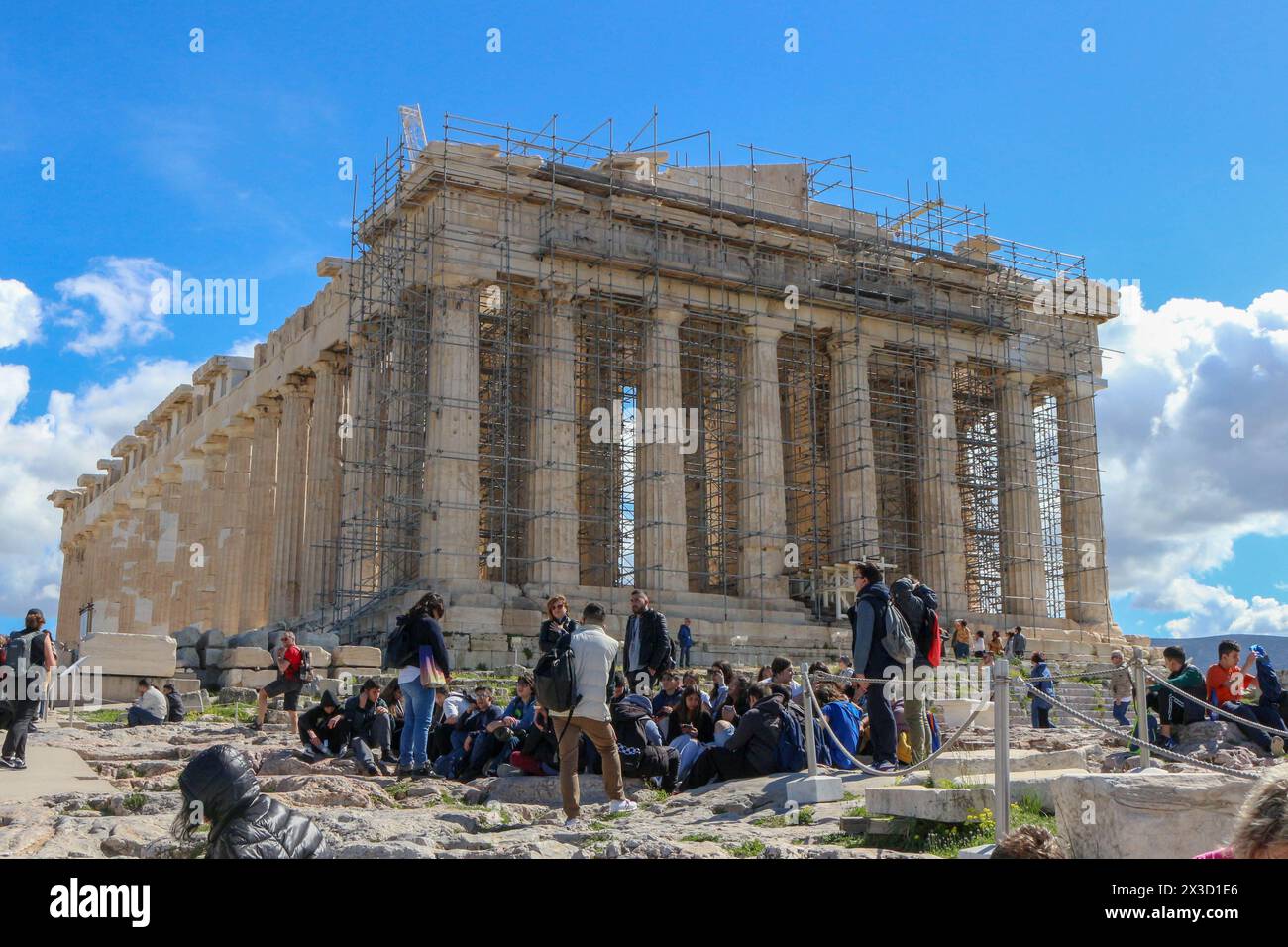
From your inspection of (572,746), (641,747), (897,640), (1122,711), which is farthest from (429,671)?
(1122,711)

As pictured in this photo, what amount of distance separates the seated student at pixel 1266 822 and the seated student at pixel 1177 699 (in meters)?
9.76

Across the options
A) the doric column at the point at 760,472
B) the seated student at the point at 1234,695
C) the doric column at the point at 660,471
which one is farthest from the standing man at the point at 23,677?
the doric column at the point at 760,472

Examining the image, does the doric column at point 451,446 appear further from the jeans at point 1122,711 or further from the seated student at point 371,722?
the jeans at point 1122,711

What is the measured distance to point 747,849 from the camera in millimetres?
8062

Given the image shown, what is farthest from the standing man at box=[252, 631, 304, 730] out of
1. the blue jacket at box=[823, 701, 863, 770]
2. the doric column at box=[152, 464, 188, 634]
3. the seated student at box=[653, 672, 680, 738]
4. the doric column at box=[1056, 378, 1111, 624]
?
the doric column at box=[152, 464, 188, 634]

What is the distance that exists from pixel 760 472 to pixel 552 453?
5.19 m

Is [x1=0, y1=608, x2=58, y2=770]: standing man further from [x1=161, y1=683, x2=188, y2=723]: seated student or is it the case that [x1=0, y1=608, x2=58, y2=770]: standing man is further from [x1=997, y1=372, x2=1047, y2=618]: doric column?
[x1=997, y1=372, x2=1047, y2=618]: doric column

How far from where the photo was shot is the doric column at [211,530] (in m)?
38.3

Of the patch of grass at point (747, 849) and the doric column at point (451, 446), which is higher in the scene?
the doric column at point (451, 446)

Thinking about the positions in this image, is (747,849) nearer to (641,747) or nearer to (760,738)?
(760,738)

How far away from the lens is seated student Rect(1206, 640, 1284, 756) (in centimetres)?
1290

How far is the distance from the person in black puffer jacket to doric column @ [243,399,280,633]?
31336 mm

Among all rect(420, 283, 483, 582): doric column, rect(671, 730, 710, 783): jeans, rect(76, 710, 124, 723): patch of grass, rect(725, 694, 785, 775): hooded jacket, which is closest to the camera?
rect(725, 694, 785, 775): hooded jacket
